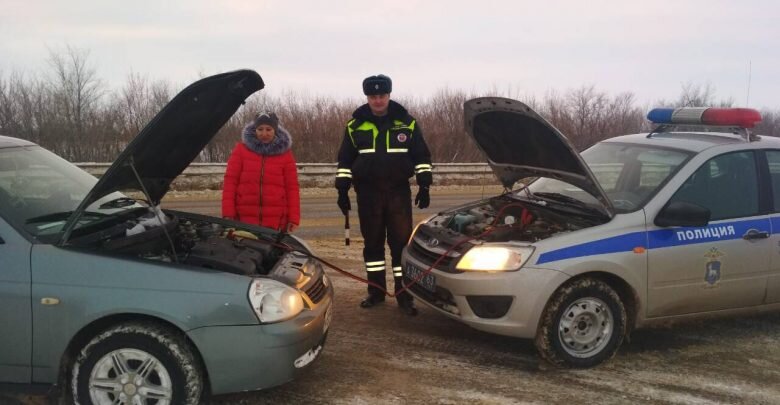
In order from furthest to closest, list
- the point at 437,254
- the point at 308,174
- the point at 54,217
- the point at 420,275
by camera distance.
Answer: the point at 308,174 < the point at 420,275 < the point at 437,254 < the point at 54,217

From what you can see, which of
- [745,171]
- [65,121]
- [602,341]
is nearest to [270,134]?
[602,341]

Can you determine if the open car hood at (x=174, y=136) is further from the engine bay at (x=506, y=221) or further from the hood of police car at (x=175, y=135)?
the engine bay at (x=506, y=221)

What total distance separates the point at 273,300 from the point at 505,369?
179 cm

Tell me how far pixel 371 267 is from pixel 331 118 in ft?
74.0

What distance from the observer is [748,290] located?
169 inches

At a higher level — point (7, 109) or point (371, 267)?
point (7, 109)

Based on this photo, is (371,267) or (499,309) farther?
(371,267)

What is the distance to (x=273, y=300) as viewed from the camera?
3113mm

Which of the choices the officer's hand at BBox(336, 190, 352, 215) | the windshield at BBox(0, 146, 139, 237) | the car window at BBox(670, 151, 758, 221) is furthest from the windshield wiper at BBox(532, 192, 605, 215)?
the windshield at BBox(0, 146, 139, 237)

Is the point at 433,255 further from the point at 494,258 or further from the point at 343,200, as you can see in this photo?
the point at 343,200

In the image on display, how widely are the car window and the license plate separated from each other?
1.90 metres

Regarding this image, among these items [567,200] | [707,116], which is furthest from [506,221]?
[707,116]

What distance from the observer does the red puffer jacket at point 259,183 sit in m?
4.80

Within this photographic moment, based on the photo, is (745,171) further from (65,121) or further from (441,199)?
(65,121)
